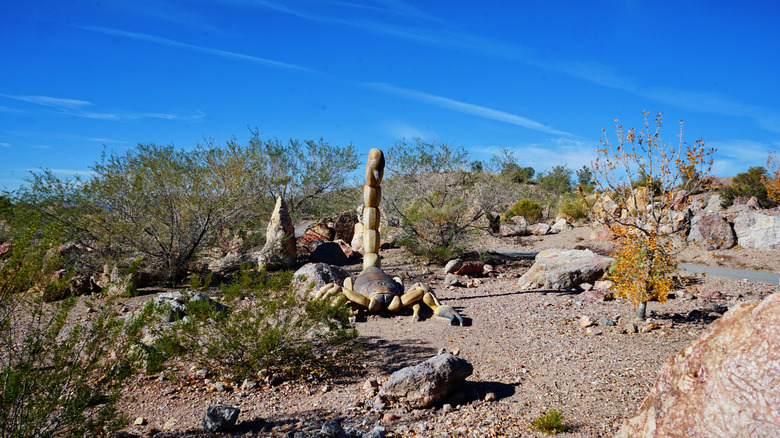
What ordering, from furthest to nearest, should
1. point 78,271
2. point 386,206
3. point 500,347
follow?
point 386,206 < point 78,271 < point 500,347

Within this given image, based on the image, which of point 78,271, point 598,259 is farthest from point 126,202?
point 598,259

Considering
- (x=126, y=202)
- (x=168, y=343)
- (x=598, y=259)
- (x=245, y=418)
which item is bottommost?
(x=245, y=418)

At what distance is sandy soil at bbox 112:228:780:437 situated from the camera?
413 cm

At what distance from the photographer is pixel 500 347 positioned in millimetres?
6375

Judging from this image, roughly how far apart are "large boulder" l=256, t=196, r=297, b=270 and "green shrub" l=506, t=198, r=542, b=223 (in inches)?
638

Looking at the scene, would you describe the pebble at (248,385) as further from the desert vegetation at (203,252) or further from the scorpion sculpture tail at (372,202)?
the scorpion sculpture tail at (372,202)

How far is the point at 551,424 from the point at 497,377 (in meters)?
1.42

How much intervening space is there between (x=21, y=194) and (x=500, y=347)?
10021 millimetres

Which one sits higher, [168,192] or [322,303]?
[168,192]

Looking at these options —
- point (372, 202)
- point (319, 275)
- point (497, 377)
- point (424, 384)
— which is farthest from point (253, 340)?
point (372, 202)

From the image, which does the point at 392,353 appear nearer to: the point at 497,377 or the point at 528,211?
the point at 497,377

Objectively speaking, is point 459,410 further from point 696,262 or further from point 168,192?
point 696,262

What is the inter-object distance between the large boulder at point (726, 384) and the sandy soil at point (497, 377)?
4.92 feet

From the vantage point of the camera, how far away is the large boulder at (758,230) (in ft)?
45.3
